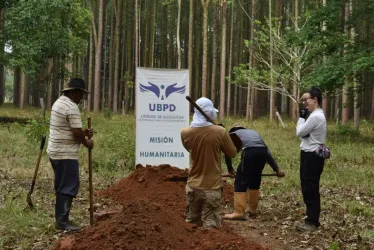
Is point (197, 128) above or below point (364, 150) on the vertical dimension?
above

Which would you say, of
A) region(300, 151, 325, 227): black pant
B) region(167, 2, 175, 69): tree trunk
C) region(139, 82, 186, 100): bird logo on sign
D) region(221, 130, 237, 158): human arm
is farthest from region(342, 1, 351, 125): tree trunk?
region(167, 2, 175, 69): tree trunk

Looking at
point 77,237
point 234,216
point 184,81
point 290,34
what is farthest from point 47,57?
point 77,237

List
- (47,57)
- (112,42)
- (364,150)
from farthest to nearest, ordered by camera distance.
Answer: (112,42) → (47,57) → (364,150)

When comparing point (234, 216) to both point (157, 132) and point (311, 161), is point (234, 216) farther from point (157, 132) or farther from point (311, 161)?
point (157, 132)

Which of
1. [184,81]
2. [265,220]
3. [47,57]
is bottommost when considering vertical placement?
[265,220]

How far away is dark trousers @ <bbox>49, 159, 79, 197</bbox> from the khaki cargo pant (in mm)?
1688

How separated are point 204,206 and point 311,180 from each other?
185 centimetres

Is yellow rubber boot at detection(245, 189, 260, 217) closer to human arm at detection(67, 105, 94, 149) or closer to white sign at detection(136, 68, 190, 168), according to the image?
white sign at detection(136, 68, 190, 168)

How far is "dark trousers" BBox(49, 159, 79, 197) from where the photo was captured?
22.1 ft

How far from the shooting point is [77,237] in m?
5.53

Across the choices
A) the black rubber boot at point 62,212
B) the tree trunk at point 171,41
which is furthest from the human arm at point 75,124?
the tree trunk at point 171,41

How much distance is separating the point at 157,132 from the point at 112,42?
3068cm

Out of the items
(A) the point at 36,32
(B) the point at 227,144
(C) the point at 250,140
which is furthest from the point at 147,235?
(A) the point at 36,32

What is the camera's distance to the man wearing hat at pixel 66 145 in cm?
666
